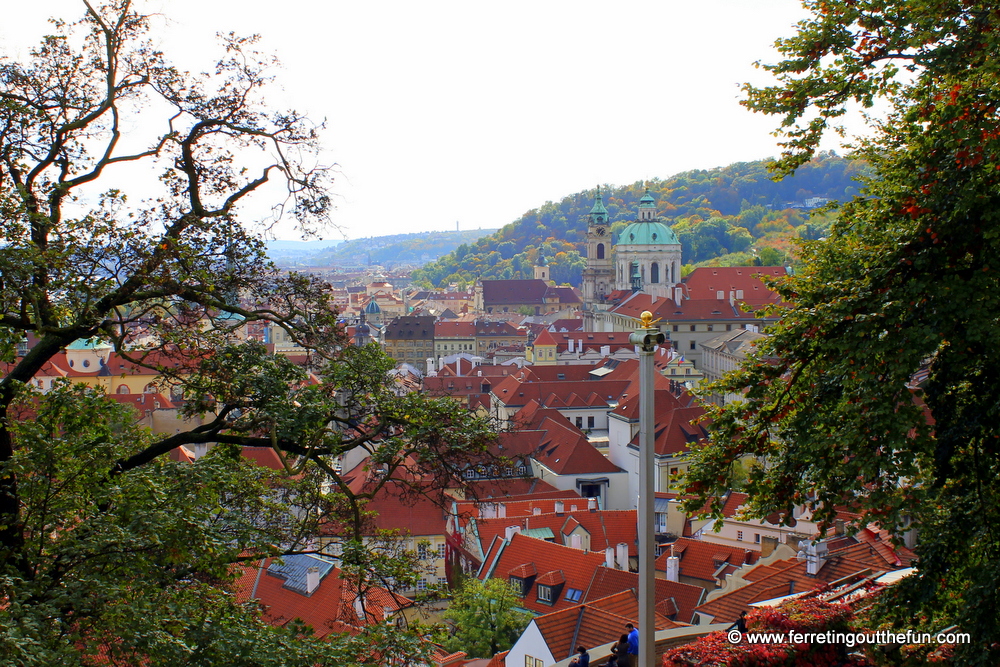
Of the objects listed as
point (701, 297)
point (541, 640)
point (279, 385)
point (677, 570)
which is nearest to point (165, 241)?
point (279, 385)

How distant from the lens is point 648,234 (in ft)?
394

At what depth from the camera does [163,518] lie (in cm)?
729

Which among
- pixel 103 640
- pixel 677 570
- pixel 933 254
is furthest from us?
pixel 677 570

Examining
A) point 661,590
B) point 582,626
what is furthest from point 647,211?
point 582,626

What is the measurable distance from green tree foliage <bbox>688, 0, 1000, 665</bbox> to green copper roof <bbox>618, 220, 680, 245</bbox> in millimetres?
111097

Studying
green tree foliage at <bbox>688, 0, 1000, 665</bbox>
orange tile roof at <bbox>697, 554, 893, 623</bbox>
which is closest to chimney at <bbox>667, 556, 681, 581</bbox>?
orange tile roof at <bbox>697, 554, 893, 623</bbox>

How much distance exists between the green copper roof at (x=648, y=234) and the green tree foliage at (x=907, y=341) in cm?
11110

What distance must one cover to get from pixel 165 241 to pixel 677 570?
23681 millimetres

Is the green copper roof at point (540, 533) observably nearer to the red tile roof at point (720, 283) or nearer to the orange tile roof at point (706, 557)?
the orange tile roof at point (706, 557)

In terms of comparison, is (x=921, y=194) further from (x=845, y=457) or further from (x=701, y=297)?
(x=701, y=297)

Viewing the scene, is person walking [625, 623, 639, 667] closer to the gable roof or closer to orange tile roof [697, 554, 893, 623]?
the gable roof

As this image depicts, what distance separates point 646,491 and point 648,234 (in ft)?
375

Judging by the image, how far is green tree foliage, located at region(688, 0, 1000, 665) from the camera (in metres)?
8.08

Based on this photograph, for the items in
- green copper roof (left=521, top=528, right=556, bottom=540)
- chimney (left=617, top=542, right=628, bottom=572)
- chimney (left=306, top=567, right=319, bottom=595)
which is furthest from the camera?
green copper roof (left=521, top=528, right=556, bottom=540)
